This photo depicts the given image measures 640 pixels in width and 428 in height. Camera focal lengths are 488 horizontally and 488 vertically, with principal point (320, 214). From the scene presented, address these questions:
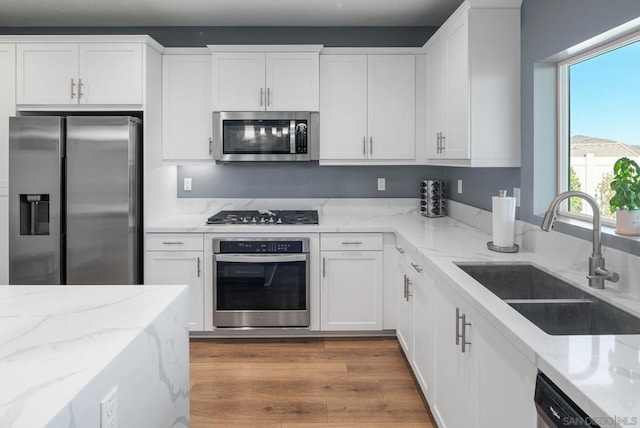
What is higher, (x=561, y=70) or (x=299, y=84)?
(x=299, y=84)

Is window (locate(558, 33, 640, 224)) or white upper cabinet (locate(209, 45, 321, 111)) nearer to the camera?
window (locate(558, 33, 640, 224))

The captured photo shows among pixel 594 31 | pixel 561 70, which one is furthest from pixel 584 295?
pixel 561 70

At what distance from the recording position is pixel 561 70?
257cm

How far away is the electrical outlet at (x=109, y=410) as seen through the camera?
3.47 ft

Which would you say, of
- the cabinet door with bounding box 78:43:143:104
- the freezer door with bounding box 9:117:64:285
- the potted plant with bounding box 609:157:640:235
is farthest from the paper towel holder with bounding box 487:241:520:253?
the freezer door with bounding box 9:117:64:285

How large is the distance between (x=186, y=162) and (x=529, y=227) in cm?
258

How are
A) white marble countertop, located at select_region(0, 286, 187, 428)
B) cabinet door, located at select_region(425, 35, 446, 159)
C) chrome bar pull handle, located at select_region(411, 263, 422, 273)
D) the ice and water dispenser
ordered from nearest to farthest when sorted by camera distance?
white marble countertop, located at select_region(0, 286, 187, 428), chrome bar pull handle, located at select_region(411, 263, 422, 273), cabinet door, located at select_region(425, 35, 446, 159), the ice and water dispenser

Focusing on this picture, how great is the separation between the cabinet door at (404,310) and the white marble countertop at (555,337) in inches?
7.3

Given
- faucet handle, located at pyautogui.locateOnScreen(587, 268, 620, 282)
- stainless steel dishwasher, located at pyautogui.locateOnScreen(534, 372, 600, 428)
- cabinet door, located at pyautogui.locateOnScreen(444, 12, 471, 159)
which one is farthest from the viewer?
cabinet door, located at pyautogui.locateOnScreen(444, 12, 471, 159)

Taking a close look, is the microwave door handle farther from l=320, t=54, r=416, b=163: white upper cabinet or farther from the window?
the window

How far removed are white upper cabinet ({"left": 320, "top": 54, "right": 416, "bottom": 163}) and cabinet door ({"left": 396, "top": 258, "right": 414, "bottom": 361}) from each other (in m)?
1.01

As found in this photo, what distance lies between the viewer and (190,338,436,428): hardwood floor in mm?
2562

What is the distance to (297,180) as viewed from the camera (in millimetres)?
4230

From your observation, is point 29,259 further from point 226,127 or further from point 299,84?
point 299,84
